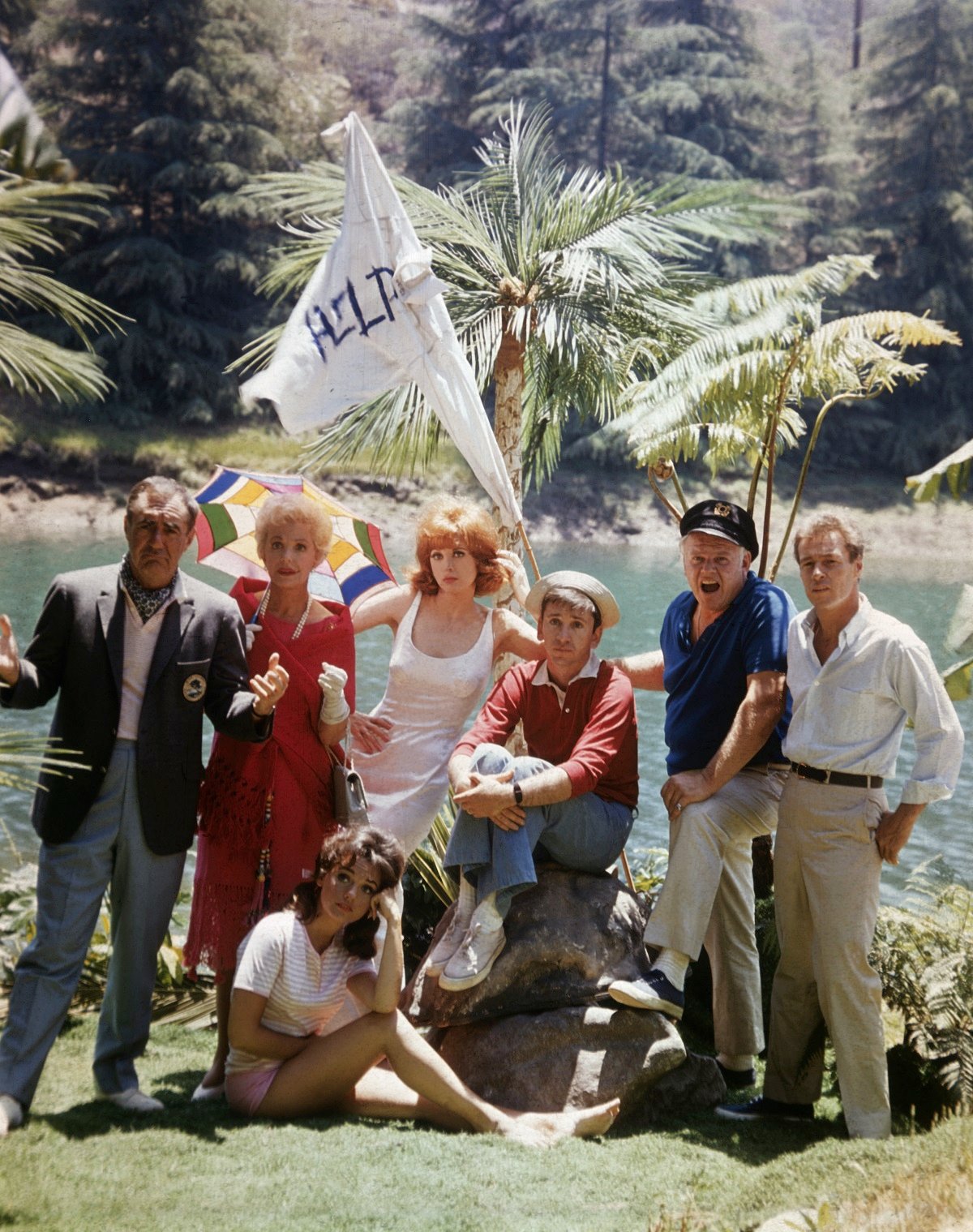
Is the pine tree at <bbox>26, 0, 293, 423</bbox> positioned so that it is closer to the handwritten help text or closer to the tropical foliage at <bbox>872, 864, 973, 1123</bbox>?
the handwritten help text

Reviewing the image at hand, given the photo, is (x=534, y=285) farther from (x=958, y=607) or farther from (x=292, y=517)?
(x=958, y=607)

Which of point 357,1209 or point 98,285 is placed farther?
point 98,285

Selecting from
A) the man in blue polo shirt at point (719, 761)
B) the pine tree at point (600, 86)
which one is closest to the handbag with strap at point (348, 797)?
the man in blue polo shirt at point (719, 761)

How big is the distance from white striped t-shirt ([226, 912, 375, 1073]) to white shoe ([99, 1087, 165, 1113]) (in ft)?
0.77

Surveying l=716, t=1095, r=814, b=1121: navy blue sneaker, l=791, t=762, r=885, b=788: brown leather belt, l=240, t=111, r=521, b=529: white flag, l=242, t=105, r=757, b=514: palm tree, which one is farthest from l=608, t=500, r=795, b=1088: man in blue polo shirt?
l=242, t=105, r=757, b=514: palm tree

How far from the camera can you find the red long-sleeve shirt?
163 inches

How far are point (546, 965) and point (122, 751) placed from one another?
146cm

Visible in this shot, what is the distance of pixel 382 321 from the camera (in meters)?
5.26

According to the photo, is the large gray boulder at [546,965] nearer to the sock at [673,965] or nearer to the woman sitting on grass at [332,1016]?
the sock at [673,965]

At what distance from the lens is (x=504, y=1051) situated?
412 cm

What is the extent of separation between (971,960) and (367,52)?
4883cm

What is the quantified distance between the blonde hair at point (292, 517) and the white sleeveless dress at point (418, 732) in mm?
527

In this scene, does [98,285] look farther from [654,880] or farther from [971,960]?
[971,960]

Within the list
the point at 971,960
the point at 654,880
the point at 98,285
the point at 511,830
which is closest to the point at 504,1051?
the point at 511,830
